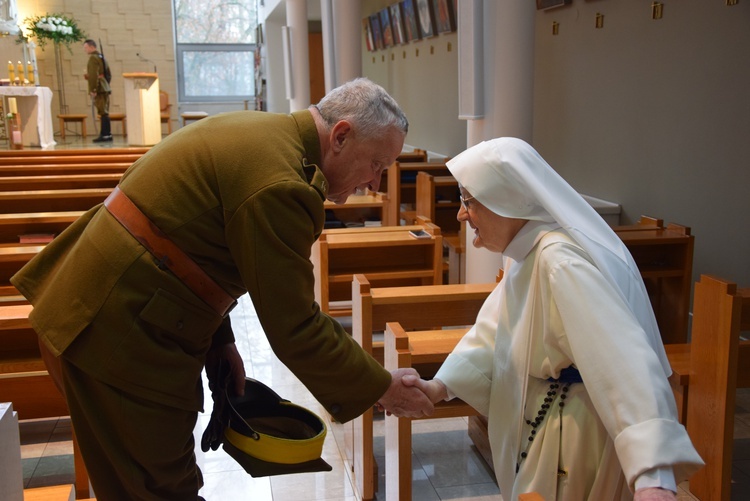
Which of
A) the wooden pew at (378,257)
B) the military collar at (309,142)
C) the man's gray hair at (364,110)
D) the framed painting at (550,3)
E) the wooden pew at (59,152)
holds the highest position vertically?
the framed painting at (550,3)

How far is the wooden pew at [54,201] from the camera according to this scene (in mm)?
6781

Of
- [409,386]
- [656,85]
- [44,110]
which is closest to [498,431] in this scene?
[409,386]

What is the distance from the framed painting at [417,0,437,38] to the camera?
11.4m

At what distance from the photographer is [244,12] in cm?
2077

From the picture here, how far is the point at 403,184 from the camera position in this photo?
27.3 ft

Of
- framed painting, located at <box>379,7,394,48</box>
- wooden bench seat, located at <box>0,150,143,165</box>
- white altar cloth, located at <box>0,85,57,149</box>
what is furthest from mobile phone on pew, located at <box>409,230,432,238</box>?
framed painting, located at <box>379,7,394,48</box>

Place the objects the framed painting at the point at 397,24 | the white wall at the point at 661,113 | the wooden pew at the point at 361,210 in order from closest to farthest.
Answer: the white wall at the point at 661,113
the wooden pew at the point at 361,210
the framed painting at the point at 397,24

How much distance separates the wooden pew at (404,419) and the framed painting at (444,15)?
8428mm

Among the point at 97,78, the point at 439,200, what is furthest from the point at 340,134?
the point at 97,78

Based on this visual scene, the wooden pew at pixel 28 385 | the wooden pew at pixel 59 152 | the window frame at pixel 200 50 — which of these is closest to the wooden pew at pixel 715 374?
the wooden pew at pixel 28 385

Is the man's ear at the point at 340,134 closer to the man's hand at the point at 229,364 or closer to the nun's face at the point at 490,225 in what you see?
the nun's face at the point at 490,225

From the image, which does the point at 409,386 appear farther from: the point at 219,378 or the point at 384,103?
the point at 384,103

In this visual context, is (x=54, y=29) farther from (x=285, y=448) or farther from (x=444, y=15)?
(x=285, y=448)

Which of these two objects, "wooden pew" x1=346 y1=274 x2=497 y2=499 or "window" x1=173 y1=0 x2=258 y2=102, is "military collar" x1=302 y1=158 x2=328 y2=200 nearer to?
"wooden pew" x1=346 y1=274 x2=497 y2=499
